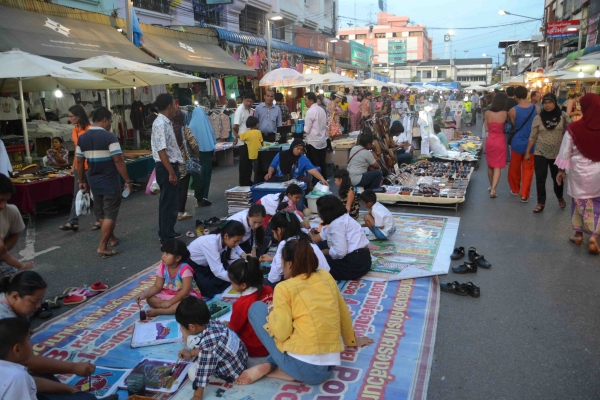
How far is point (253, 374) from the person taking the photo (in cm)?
347

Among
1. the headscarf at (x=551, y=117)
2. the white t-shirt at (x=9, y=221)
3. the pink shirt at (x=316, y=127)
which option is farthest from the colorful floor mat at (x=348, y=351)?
the pink shirt at (x=316, y=127)

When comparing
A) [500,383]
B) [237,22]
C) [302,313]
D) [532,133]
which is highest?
[237,22]

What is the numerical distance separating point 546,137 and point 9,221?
741 centimetres

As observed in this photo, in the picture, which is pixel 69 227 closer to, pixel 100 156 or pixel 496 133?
pixel 100 156

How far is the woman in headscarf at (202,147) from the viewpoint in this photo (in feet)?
28.8

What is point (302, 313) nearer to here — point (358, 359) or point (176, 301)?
point (358, 359)

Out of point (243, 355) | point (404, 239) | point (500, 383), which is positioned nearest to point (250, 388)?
point (243, 355)

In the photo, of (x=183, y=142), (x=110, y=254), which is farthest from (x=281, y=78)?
(x=110, y=254)

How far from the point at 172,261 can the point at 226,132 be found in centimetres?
1142

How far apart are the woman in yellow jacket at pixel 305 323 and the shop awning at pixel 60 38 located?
9597 millimetres

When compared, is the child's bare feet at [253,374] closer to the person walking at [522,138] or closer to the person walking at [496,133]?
the person walking at [522,138]

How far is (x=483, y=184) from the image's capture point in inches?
424

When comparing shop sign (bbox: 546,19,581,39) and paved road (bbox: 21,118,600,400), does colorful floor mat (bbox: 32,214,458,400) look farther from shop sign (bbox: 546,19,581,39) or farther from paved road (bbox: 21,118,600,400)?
shop sign (bbox: 546,19,581,39)

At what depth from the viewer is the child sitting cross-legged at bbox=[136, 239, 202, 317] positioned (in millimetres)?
4484
